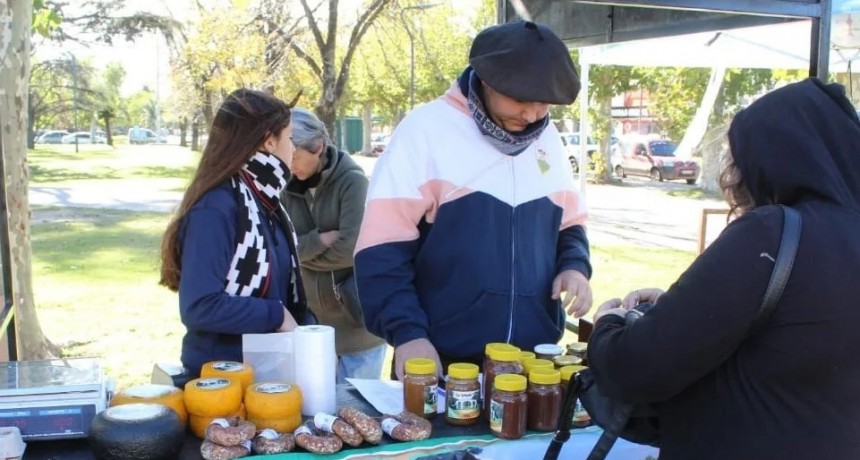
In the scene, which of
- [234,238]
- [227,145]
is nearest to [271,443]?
[234,238]

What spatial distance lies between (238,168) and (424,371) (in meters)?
0.80

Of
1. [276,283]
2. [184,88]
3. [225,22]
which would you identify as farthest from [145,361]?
[184,88]

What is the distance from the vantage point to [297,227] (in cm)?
321

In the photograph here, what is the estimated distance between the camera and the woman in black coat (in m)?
1.16

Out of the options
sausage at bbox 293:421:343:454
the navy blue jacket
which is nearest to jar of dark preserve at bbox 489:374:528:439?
sausage at bbox 293:421:343:454

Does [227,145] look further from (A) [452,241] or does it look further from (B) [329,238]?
(B) [329,238]

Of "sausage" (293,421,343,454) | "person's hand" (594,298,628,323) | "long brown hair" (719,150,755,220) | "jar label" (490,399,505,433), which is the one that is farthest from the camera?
"jar label" (490,399,505,433)

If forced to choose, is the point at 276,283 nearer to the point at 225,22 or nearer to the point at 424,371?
the point at 424,371

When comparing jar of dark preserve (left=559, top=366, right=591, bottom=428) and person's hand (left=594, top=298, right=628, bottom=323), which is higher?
person's hand (left=594, top=298, right=628, bottom=323)

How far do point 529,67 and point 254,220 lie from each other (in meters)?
0.84

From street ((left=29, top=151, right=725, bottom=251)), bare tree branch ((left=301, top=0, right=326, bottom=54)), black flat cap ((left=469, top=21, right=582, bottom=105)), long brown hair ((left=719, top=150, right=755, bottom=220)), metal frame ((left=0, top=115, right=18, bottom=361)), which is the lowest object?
street ((left=29, top=151, right=725, bottom=251))

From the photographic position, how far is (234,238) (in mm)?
2021

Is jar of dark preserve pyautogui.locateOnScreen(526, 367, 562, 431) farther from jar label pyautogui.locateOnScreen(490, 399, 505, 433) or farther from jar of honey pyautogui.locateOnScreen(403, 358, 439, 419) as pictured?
jar of honey pyautogui.locateOnScreen(403, 358, 439, 419)

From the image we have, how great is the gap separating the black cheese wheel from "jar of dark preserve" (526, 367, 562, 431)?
74 centimetres
